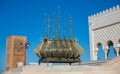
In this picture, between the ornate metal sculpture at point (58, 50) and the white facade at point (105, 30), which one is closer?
the ornate metal sculpture at point (58, 50)

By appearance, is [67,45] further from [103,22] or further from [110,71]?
[103,22]

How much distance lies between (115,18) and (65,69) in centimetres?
1358

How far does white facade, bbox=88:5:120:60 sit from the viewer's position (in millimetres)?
21172

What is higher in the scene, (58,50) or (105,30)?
(105,30)

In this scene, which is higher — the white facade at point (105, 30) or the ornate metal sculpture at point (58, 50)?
the white facade at point (105, 30)

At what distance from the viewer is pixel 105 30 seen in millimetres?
22609

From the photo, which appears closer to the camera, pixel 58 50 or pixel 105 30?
pixel 58 50

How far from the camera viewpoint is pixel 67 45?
30.6 feet

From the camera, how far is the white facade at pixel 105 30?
21172 mm

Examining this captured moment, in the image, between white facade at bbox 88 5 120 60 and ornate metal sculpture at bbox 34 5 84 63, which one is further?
white facade at bbox 88 5 120 60

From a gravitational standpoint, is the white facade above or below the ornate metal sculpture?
above

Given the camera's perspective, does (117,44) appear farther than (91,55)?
No

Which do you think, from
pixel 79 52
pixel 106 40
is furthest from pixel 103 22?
pixel 79 52

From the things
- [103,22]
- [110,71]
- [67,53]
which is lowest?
[110,71]
